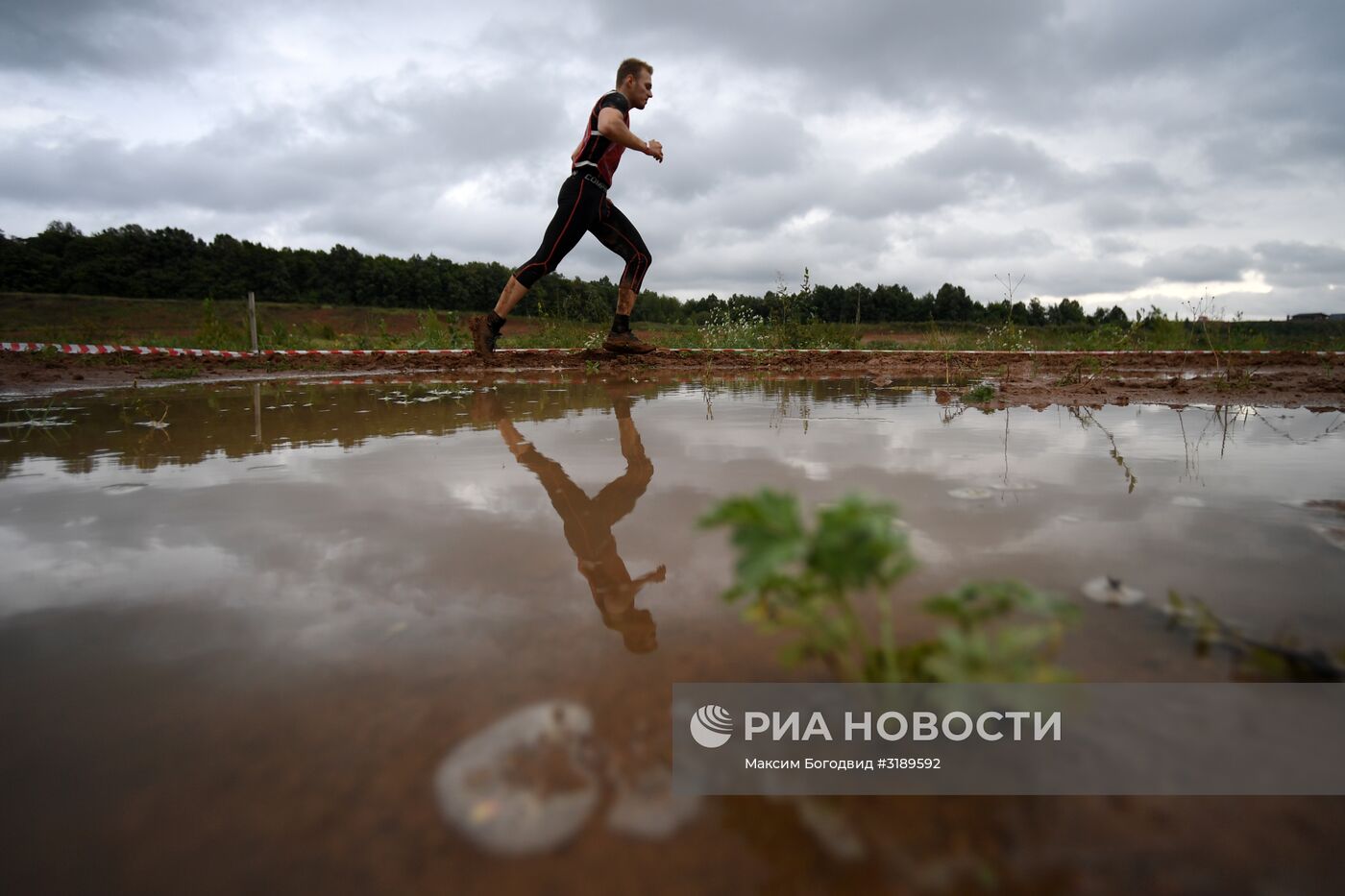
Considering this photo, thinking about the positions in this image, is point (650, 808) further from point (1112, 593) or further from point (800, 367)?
point (800, 367)

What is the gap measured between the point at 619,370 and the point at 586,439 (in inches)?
146

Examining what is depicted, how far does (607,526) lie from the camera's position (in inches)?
57.3

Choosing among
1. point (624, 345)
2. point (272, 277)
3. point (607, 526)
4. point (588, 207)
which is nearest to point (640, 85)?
point (588, 207)

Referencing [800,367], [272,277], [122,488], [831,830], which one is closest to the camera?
[831,830]

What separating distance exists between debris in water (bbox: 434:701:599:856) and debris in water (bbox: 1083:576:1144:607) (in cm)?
86

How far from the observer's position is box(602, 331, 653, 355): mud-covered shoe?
6.86 metres

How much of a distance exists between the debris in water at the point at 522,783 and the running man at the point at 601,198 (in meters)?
5.50

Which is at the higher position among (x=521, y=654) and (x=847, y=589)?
(x=847, y=589)

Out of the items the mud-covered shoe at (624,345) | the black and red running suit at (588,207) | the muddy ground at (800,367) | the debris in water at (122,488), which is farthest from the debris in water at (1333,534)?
the mud-covered shoe at (624,345)

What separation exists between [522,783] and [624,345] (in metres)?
6.39

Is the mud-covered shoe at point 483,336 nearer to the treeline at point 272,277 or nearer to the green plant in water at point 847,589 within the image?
the green plant in water at point 847,589

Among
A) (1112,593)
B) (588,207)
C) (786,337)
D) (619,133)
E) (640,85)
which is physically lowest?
(1112,593)

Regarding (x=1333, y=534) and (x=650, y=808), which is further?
(x=1333, y=534)

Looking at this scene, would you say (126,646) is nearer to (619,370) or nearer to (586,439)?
(586,439)
